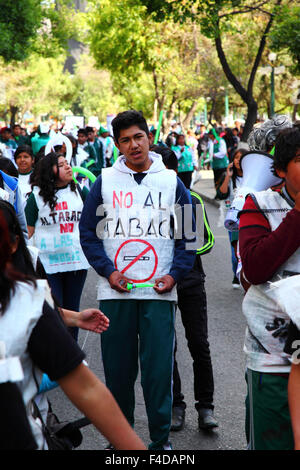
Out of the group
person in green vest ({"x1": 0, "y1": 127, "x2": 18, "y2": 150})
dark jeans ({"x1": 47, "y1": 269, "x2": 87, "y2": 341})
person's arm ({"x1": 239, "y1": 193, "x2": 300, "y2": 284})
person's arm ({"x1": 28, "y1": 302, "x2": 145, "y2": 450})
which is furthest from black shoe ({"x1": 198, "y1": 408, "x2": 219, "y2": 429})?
person in green vest ({"x1": 0, "y1": 127, "x2": 18, "y2": 150})

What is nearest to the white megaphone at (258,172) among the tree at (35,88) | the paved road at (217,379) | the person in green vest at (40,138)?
the paved road at (217,379)

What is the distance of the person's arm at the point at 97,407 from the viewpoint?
6.63 ft

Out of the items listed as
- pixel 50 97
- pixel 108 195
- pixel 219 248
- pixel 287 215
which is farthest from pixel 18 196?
pixel 50 97

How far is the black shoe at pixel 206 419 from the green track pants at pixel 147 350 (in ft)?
2.31

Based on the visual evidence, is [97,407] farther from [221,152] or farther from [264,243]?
[221,152]

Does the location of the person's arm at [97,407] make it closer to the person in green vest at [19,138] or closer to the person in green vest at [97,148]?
the person in green vest at [97,148]

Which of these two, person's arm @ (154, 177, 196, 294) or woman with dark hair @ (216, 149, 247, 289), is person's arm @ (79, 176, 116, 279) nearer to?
person's arm @ (154, 177, 196, 294)

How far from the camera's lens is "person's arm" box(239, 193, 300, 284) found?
8.48ft

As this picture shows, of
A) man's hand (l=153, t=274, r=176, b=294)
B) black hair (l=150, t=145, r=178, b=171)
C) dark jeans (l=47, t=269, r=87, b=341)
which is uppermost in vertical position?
black hair (l=150, t=145, r=178, b=171)

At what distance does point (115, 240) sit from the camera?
12.9 feet
